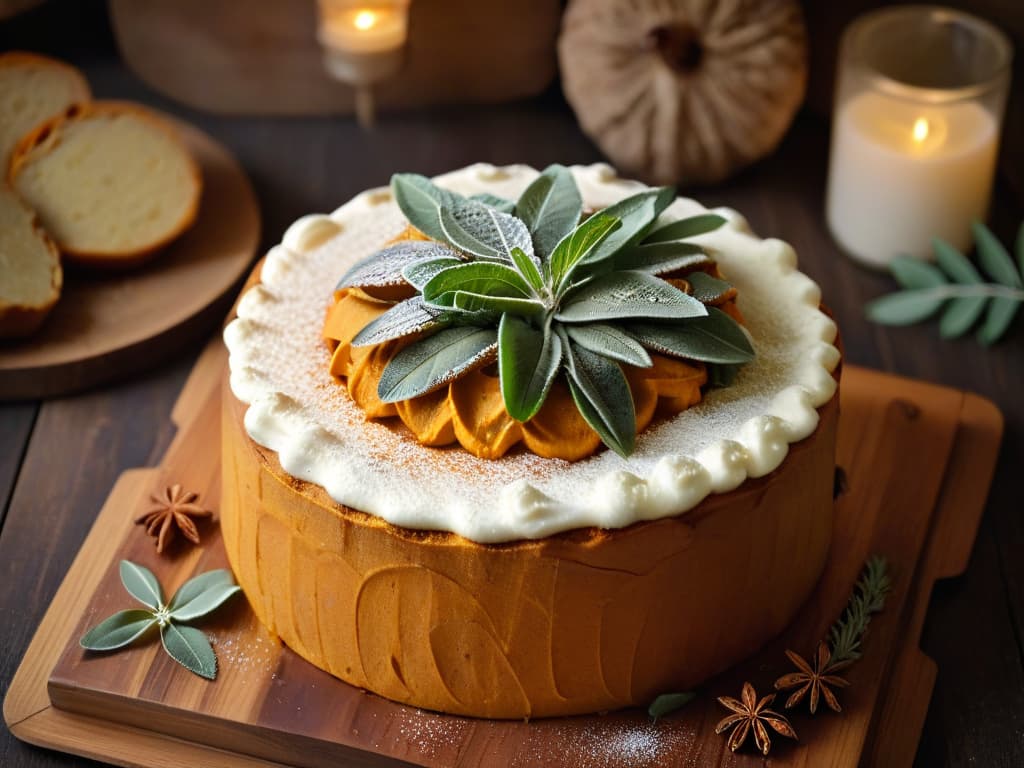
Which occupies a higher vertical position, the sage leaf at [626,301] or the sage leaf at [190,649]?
the sage leaf at [626,301]

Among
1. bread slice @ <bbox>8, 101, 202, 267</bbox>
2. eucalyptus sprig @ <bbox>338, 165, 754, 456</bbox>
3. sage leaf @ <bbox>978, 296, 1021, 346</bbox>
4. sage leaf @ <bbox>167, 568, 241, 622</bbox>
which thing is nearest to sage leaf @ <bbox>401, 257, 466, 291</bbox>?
eucalyptus sprig @ <bbox>338, 165, 754, 456</bbox>

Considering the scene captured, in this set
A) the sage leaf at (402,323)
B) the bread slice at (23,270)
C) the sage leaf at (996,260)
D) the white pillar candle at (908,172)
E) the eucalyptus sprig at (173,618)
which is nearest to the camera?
the sage leaf at (402,323)

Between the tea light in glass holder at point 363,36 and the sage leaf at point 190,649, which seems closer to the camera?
the sage leaf at point 190,649

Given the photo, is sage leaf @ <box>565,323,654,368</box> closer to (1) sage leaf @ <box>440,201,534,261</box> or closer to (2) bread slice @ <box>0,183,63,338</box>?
(1) sage leaf @ <box>440,201,534,261</box>

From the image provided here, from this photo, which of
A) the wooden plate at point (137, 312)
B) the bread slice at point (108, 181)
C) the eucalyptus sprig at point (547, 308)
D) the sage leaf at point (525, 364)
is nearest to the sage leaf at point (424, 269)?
the eucalyptus sprig at point (547, 308)

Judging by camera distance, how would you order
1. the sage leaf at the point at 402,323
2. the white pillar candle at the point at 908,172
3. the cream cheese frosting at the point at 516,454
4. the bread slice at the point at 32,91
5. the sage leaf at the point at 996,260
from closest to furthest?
the cream cheese frosting at the point at 516,454
the sage leaf at the point at 402,323
the sage leaf at the point at 996,260
the white pillar candle at the point at 908,172
the bread slice at the point at 32,91

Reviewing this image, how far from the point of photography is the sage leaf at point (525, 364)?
1.55 meters

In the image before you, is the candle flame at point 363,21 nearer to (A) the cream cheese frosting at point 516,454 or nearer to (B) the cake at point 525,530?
(A) the cream cheese frosting at point 516,454

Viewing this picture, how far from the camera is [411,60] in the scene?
9.85 feet

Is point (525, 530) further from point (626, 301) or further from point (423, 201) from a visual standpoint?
point (423, 201)

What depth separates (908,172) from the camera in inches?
98.3

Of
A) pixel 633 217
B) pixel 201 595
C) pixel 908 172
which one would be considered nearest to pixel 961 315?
pixel 908 172

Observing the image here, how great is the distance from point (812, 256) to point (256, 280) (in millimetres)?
1219

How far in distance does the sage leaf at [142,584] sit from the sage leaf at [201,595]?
0.02 meters
